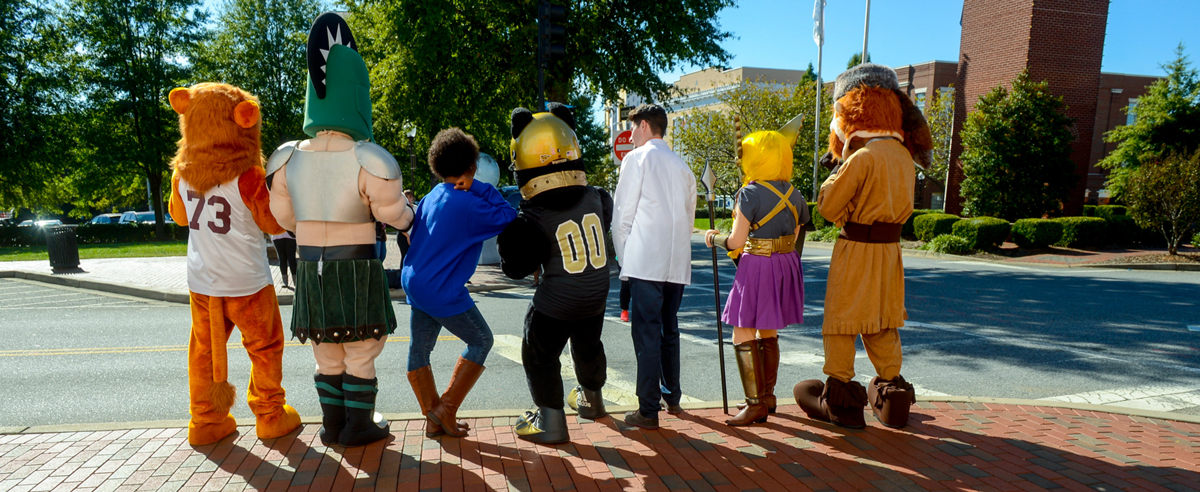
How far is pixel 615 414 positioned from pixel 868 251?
1854mm

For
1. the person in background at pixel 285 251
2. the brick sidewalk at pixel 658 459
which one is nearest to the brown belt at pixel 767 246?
the brick sidewalk at pixel 658 459

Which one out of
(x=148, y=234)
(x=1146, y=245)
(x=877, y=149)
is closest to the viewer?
(x=877, y=149)

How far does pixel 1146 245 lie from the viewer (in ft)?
63.1

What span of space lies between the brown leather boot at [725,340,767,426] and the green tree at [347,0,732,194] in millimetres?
10168

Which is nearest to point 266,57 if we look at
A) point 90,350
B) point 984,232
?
point 90,350

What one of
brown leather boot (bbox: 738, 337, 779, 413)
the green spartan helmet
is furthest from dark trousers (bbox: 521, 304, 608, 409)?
the green spartan helmet

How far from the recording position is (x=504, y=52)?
13.6 metres

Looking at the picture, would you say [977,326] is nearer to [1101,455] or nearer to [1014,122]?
[1101,455]

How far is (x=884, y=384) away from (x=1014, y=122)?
20.3 m

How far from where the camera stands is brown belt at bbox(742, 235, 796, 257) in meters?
3.86

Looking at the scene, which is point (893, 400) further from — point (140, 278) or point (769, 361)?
point (140, 278)

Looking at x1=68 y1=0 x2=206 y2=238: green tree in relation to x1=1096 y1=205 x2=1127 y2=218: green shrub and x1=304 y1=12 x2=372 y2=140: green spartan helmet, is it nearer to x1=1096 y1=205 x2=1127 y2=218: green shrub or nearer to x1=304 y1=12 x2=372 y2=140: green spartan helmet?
x1=304 y1=12 x2=372 y2=140: green spartan helmet

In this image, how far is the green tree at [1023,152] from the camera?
1994cm

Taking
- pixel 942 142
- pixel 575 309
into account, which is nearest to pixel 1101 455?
pixel 575 309
